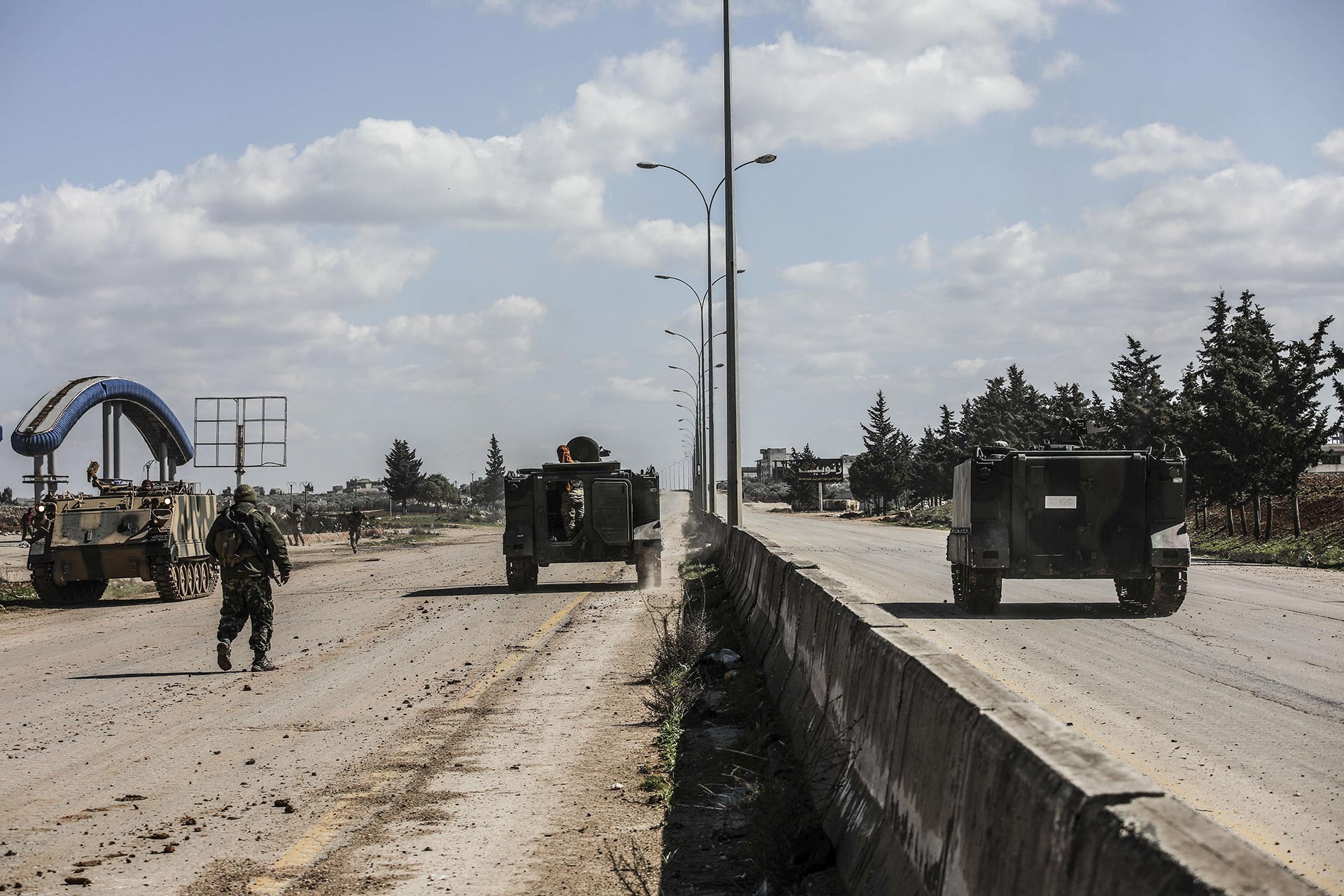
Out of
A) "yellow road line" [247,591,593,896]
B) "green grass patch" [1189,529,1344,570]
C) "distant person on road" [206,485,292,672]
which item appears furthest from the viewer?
"green grass patch" [1189,529,1344,570]

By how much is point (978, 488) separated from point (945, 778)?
45.1ft

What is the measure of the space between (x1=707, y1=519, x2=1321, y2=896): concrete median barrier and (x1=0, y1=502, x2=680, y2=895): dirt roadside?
1286mm

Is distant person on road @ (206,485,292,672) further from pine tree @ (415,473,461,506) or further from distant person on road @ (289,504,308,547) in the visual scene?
pine tree @ (415,473,461,506)

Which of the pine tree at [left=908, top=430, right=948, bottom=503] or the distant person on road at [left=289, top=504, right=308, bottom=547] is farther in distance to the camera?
the pine tree at [left=908, top=430, right=948, bottom=503]

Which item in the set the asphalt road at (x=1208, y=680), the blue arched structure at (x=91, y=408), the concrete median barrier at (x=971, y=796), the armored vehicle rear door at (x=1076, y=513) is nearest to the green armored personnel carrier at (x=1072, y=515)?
the armored vehicle rear door at (x=1076, y=513)

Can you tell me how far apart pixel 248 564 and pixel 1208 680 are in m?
→ 9.17

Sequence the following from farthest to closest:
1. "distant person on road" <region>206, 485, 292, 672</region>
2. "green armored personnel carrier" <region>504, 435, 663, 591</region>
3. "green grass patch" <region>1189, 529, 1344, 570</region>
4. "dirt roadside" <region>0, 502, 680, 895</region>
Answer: "green grass patch" <region>1189, 529, 1344, 570</region> < "green armored personnel carrier" <region>504, 435, 663, 591</region> < "distant person on road" <region>206, 485, 292, 672</region> < "dirt roadside" <region>0, 502, 680, 895</region>

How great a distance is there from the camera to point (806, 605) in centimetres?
960

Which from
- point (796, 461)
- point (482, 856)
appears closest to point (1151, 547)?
point (482, 856)

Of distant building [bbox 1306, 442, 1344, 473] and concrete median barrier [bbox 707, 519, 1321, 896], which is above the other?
distant building [bbox 1306, 442, 1344, 473]

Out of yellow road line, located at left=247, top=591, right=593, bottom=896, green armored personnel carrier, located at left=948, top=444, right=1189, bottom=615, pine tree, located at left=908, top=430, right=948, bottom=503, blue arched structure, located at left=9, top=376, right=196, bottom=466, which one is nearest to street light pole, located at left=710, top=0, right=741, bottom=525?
green armored personnel carrier, located at left=948, top=444, right=1189, bottom=615

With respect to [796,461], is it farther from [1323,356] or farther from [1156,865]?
[1156,865]

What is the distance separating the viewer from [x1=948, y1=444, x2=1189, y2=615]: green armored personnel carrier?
17.8 m

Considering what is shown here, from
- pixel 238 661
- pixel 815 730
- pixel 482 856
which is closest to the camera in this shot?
pixel 482 856
